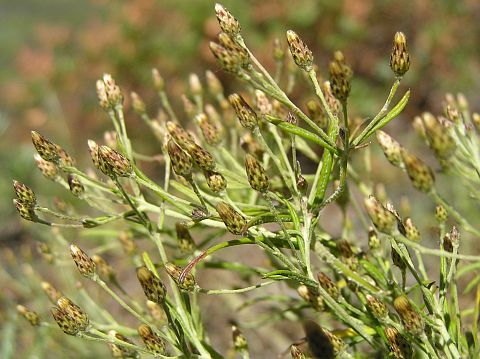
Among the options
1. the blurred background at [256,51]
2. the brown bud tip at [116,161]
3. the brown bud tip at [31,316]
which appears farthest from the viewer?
the blurred background at [256,51]

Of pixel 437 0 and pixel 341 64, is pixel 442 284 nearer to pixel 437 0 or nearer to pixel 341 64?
pixel 341 64

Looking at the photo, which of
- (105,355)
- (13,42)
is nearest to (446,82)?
(105,355)

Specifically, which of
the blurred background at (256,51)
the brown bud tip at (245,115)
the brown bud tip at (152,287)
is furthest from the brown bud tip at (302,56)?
the blurred background at (256,51)

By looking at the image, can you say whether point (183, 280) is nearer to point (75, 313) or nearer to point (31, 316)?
point (75, 313)

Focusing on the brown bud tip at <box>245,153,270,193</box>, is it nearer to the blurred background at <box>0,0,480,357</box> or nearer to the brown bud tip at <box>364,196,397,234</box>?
the brown bud tip at <box>364,196,397,234</box>

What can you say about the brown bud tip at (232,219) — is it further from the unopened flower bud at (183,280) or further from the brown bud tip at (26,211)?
the brown bud tip at (26,211)

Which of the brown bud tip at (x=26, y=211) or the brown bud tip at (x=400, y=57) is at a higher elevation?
the brown bud tip at (x=400, y=57)
